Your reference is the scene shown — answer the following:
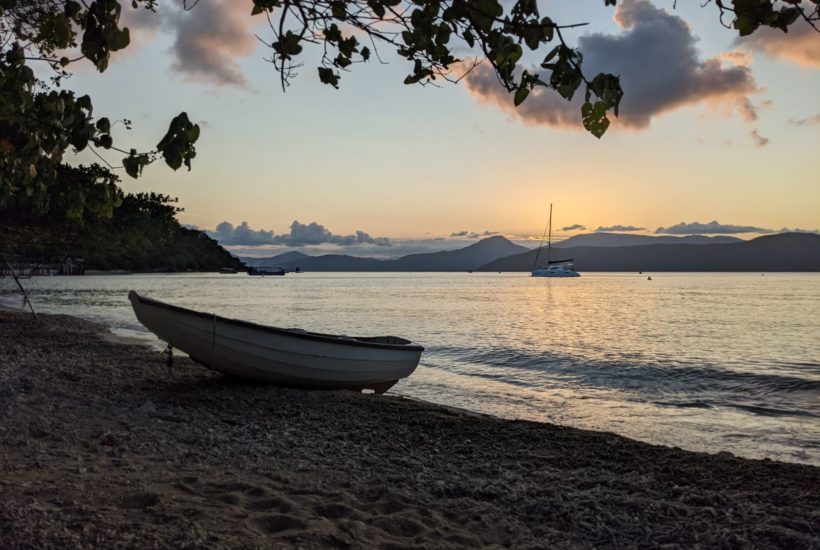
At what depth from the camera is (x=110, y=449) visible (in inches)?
244

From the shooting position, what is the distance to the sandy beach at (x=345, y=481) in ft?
13.8

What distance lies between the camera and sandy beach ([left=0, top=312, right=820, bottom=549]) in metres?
4.21

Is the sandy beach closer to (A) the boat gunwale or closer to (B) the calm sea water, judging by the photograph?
(A) the boat gunwale

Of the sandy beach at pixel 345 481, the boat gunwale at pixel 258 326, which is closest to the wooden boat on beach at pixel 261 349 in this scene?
the boat gunwale at pixel 258 326

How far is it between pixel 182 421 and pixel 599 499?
5654 mm

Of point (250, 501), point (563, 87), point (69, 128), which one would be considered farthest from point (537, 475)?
point (69, 128)

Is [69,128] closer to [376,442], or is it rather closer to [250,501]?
[250,501]

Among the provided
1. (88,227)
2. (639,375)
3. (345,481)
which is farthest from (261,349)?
(88,227)

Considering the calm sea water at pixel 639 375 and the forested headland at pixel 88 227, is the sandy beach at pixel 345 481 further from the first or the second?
the forested headland at pixel 88 227

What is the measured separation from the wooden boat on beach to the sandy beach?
0.85m

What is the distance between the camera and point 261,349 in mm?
10750

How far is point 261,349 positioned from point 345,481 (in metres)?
5.45

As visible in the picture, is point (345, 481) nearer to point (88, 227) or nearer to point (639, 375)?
point (639, 375)

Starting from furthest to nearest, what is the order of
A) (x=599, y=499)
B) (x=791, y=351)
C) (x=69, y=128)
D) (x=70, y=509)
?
(x=791, y=351), (x=599, y=499), (x=70, y=509), (x=69, y=128)
